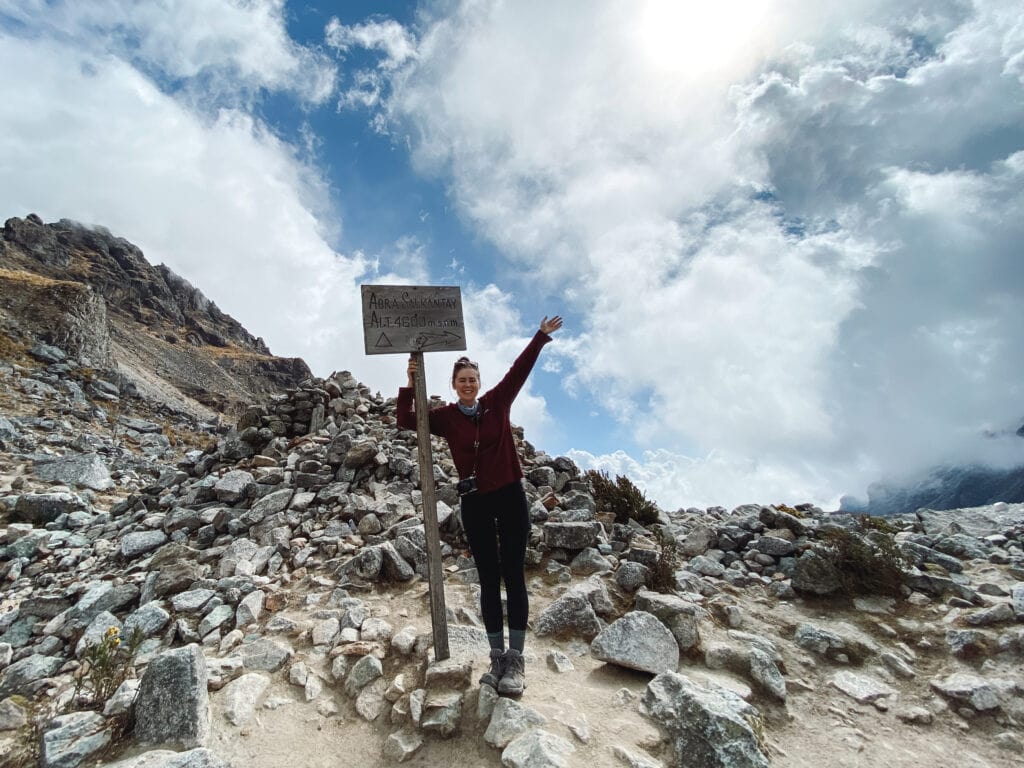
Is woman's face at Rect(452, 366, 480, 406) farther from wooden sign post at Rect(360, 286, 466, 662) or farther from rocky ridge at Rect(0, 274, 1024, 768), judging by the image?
rocky ridge at Rect(0, 274, 1024, 768)

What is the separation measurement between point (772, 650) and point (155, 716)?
228 inches

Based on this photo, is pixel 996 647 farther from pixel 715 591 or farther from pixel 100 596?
pixel 100 596

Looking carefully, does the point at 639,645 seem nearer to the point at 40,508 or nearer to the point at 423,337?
the point at 423,337

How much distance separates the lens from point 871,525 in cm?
815

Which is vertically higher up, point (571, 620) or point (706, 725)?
point (571, 620)

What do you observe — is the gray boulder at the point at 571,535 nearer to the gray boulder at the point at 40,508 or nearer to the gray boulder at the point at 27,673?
the gray boulder at the point at 27,673

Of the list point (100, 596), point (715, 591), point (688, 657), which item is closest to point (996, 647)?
point (715, 591)

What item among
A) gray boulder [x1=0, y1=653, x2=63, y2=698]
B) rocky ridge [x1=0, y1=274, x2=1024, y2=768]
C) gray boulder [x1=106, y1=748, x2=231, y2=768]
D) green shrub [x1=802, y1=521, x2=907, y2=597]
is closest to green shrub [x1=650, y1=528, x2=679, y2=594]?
rocky ridge [x1=0, y1=274, x2=1024, y2=768]

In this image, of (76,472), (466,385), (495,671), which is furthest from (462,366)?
(76,472)

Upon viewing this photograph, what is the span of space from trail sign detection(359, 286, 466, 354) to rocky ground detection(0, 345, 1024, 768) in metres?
3.07

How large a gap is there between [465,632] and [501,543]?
1.68 meters

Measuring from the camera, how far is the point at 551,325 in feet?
14.6

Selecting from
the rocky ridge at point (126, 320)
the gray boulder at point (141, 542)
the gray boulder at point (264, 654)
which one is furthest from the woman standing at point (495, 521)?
the rocky ridge at point (126, 320)

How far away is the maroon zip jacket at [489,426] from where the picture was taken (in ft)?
13.5
